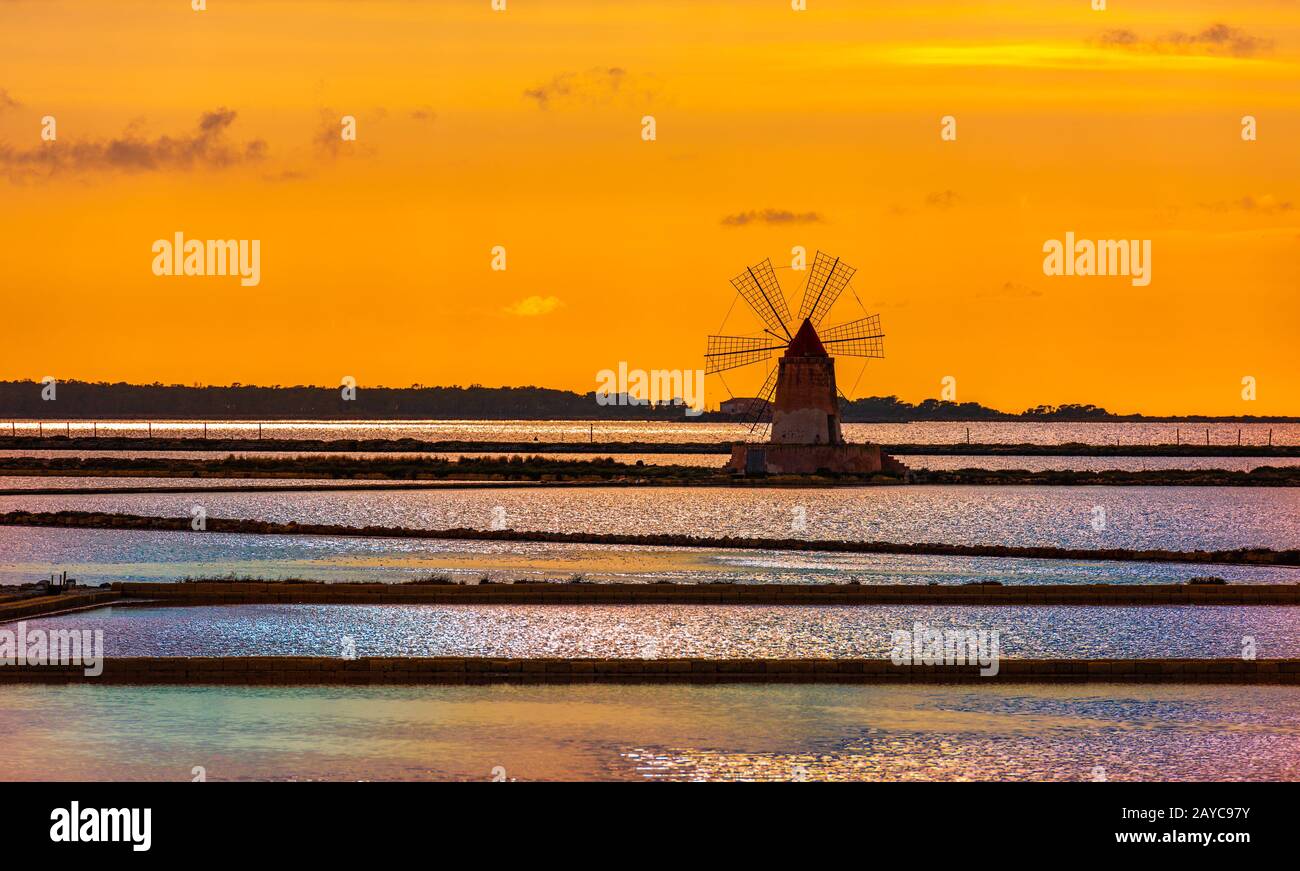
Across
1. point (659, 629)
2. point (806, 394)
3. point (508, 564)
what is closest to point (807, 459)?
point (806, 394)

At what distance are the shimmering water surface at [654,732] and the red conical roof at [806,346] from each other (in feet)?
140

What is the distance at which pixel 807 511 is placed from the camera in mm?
52625

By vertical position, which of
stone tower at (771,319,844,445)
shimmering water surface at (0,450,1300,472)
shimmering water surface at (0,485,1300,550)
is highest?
stone tower at (771,319,844,445)

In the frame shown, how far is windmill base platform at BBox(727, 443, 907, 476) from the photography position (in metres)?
60.8

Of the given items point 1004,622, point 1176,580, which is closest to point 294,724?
point 1004,622

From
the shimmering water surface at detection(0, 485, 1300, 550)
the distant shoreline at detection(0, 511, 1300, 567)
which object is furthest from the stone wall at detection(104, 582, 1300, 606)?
the shimmering water surface at detection(0, 485, 1300, 550)

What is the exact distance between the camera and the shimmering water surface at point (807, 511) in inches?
1703

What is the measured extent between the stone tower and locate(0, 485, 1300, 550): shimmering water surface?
92.4 inches

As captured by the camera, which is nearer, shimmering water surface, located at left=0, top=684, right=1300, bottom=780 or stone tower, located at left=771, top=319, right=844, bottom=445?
shimmering water surface, located at left=0, top=684, right=1300, bottom=780

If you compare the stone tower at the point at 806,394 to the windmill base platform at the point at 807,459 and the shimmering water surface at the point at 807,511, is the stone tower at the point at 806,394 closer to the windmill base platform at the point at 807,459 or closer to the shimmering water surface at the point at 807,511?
the windmill base platform at the point at 807,459

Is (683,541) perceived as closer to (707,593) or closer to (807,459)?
(707,593)

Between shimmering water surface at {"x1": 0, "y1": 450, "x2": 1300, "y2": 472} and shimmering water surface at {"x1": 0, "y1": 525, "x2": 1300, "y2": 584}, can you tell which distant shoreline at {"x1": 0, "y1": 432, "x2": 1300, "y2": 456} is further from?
shimmering water surface at {"x1": 0, "y1": 525, "x2": 1300, "y2": 584}

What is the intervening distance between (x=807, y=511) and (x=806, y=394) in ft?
22.4

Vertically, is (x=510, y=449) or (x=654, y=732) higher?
(x=510, y=449)
